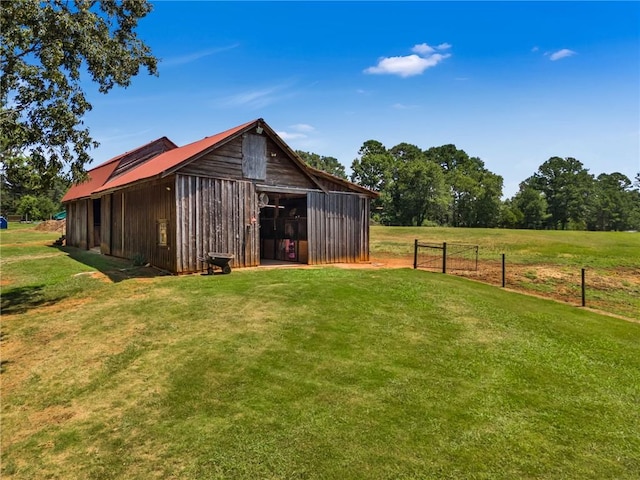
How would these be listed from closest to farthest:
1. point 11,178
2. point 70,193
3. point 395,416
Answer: point 395,416 → point 11,178 → point 70,193

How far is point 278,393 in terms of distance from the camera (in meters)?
5.86

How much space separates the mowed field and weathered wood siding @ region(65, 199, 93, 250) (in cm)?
1671

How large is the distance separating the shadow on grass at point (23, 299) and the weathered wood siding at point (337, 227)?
430 inches

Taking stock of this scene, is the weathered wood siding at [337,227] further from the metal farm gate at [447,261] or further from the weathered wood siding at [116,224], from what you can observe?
the weathered wood siding at [116,224]

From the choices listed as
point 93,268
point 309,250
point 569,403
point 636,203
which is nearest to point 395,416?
point 569,403

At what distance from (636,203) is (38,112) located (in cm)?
11518

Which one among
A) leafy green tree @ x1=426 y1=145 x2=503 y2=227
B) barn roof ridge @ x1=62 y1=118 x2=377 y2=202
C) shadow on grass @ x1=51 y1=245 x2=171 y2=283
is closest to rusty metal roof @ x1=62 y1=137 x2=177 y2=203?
barn roof ridge @ x1=62 y1=118 x2=377 y2=202

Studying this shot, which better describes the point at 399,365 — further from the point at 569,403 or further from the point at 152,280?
the point at 152,280

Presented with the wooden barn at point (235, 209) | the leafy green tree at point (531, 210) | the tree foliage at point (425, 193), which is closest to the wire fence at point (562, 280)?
the wooden barn at point (235, 209)

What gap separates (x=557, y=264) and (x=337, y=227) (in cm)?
1565

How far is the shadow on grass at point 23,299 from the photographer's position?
36.8 feet

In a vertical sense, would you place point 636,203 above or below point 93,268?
above

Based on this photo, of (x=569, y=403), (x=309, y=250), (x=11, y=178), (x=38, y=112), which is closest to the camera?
(x=569, y=403)

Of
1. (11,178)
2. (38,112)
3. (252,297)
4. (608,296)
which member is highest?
(38,112)
